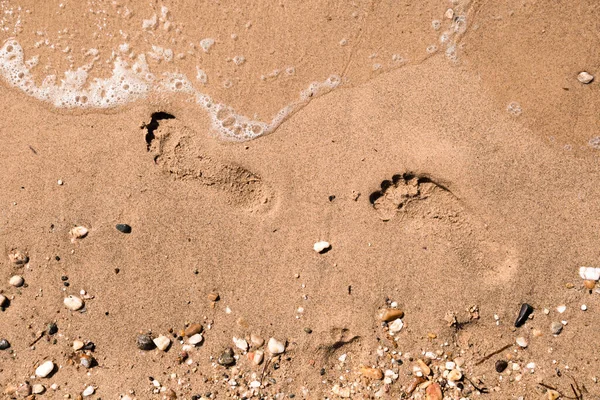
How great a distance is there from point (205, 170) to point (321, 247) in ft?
3.69

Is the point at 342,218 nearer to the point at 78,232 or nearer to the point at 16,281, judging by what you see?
the point at 78,232

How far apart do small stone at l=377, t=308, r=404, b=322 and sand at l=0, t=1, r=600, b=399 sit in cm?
5

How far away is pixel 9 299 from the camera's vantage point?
368 cm

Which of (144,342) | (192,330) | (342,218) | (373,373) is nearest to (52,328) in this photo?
(144,342)

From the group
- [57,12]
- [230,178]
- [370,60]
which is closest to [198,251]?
[230,178]

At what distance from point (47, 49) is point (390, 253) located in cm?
335

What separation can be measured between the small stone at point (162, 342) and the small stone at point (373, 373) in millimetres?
1563

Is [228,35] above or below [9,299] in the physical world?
above

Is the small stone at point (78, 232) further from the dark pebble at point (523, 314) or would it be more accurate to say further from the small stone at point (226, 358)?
the dark pebble at point (523, 314)

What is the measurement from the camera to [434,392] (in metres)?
3.55

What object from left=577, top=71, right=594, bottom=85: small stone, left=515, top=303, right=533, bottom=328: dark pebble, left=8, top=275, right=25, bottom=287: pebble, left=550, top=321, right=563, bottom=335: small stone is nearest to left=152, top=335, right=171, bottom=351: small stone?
left=8, top=275, right=25, bottom=287: pebble

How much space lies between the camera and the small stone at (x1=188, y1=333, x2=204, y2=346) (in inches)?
143

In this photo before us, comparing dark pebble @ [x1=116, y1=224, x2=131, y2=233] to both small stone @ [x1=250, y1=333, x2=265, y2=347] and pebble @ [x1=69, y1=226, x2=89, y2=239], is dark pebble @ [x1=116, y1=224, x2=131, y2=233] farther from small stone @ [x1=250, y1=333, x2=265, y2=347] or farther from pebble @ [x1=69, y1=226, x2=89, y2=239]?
small stone @ [x1=250, y1=333, x2=265, y2=347]

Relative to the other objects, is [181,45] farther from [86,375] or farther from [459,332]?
[459,332]
